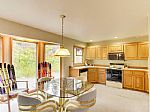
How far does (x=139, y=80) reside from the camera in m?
4.84

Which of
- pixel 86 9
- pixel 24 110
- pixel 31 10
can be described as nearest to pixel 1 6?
pixel 31 10

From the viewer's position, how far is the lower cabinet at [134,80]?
15.6ft

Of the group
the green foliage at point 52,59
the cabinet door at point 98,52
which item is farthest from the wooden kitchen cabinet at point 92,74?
the green foliage at point 52,59

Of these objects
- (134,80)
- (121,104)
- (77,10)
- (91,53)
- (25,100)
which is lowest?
(121,104)

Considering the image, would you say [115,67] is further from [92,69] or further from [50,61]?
[50,61]

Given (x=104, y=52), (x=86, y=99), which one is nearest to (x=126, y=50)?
(x=104, y=52)

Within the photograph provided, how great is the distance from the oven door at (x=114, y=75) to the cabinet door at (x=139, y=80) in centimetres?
63

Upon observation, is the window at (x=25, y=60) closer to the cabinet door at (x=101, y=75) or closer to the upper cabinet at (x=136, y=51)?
the cabinet door at (x=101, y=75)

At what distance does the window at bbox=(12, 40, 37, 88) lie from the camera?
4336 mm

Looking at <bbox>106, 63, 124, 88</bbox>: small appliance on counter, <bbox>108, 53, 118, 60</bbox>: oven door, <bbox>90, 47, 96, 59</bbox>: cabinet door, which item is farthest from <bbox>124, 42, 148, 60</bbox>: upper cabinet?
<bbox>90, 47, 96, 59</bbox>: cabinet door

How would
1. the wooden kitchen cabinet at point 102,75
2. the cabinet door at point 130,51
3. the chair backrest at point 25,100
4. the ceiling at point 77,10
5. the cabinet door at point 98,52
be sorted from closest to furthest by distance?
the chair backrest at point 25,100 → the ceiling at point 77,10 → the cabinet door at point 130,51 → the wooden kitchen cabinet at point 102,75 → the cabinet door at point 98,52

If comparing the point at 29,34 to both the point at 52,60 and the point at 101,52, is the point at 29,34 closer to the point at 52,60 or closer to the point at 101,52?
the point at 52,60

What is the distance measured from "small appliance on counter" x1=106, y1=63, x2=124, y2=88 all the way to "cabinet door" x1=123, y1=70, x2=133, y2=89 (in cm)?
18

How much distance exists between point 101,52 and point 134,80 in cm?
212
